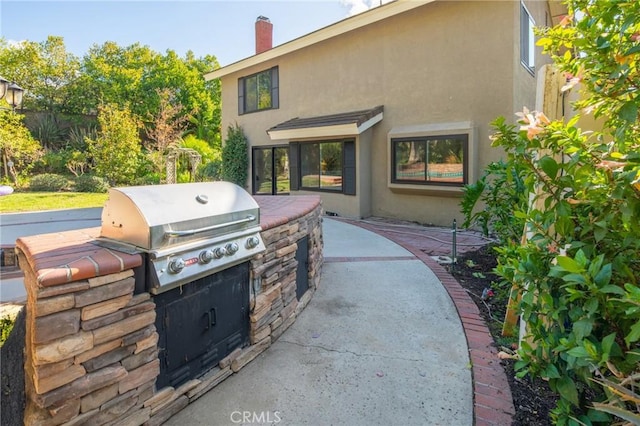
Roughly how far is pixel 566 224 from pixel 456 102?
8418 millimetres

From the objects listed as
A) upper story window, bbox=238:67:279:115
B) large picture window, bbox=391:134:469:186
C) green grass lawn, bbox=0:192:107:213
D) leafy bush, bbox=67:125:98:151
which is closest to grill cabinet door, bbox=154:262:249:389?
large picture window, bbox=391:134:469:186

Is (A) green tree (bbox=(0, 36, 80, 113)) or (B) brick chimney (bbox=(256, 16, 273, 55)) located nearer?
(B) brick chimney (bbox=(256, 16, 273, 55))

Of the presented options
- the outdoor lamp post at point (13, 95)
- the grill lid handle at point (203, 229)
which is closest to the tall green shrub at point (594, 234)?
the grill lid handle at point (203, 229)

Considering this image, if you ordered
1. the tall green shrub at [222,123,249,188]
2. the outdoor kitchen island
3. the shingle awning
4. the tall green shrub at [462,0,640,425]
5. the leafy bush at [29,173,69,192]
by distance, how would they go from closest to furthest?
1. the tall green shrub at [462,0,640,425]
2. the outdoor kitchen island
3. the shingle awning
4. the tall green shrub at [222,123,249,188]
5. the leafy bush at [29,173,69,192]

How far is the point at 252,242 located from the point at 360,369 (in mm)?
1492

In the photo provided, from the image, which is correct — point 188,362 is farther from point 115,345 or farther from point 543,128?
point 543,128

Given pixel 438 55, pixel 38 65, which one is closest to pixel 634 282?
pixel 438 55

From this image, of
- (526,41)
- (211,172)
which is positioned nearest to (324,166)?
(526,41)

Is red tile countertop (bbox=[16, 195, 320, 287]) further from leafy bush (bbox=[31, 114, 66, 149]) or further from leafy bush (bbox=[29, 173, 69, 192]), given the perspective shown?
leafy bush (bbox=[31, 114, 66, 149])

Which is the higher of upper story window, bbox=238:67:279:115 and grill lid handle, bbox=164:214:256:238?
upper story window, bbox=238:67:279:115

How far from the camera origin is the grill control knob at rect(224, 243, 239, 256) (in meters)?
2.96

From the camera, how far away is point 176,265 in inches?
99.5

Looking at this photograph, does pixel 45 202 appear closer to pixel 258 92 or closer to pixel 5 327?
pixel 258 92

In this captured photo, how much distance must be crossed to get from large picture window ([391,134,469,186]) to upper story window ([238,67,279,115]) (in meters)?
6.15
